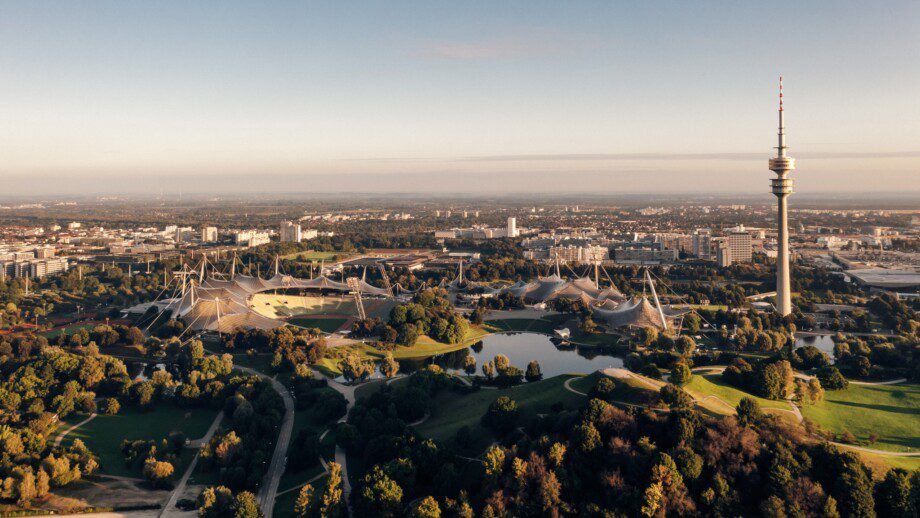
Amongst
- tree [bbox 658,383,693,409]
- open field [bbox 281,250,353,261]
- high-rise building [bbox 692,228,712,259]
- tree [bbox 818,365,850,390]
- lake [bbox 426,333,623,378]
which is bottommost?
lake [bbox 426,333,623,378]

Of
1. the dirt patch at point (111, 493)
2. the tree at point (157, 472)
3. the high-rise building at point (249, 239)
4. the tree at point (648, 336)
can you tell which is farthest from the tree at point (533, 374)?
the high-rise building at point (249, 239)

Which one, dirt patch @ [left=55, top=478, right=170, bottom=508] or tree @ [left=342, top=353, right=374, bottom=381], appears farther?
tree @ [left=342, top=353, right=374, bottom=381]

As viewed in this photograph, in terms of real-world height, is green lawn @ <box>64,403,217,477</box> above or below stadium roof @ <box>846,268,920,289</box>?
below

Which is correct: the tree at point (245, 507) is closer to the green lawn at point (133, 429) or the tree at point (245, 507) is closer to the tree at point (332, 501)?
the tree at point (332, 501)

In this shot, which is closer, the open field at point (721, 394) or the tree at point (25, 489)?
the tree at point (25, 489)

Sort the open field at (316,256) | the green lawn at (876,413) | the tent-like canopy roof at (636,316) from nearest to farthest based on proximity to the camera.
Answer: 1. the green lawn at (876,413)
2. the tent-like canopy roof at (636,316)
3. the open field at (316,256)

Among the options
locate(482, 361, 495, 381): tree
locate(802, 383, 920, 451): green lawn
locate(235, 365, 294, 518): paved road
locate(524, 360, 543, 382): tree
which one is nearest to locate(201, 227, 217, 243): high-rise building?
locate(235, 365, 294, 518): paved road

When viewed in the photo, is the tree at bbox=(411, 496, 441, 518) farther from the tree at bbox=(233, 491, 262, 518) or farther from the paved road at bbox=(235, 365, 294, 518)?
the paved road at bbox=(235, 365, 294, 518)
